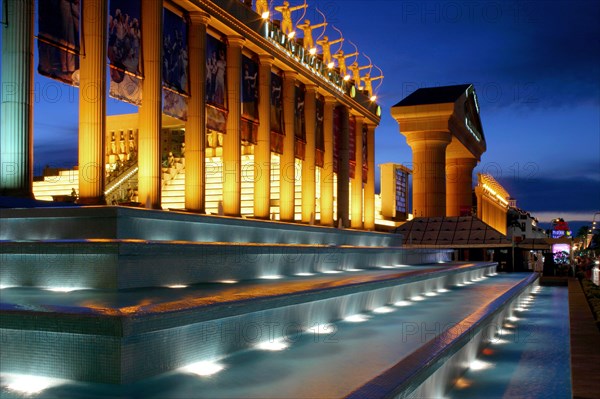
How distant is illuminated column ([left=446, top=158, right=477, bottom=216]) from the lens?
56.0 metres

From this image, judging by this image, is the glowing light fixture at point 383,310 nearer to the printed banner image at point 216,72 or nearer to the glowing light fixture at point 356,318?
the glowing light fixture at point 356,318

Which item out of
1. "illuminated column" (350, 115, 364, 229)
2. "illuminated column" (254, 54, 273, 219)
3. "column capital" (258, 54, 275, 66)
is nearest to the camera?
"illuminated column" (254, 54, 273, 219)

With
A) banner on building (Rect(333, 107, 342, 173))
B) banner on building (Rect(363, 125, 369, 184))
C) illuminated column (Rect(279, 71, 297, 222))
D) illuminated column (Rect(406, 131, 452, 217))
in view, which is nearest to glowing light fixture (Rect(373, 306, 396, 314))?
illuminated column (Rect(279, 71, 297, 222))

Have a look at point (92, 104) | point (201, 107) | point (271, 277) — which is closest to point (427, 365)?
point (271, 277)

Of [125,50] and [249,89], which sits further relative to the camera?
[249,89]

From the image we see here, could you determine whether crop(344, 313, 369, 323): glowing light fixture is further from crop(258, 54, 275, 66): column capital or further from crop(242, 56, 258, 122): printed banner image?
crop(258, 54, 275, 66): column capital

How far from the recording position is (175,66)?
1939 centimetres

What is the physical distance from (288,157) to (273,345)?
21.3 meters

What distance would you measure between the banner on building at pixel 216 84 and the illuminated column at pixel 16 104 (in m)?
7.85

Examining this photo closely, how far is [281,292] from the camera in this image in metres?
7.30

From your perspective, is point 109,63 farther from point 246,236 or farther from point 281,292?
point 281,292

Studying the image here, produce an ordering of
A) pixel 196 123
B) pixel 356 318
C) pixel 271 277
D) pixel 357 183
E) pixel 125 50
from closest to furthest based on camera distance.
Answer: pixel 356 318
pixel 271 277
pixel 125 50
pixel 196 123
pixel 357 183

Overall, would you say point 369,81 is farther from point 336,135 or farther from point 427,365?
point 427,365

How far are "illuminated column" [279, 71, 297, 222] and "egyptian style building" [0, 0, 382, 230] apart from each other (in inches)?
1.9
